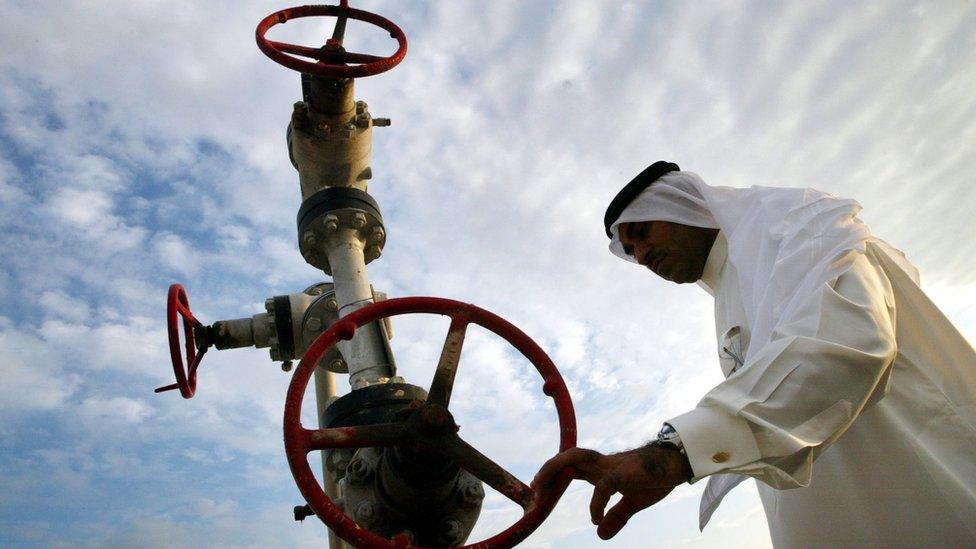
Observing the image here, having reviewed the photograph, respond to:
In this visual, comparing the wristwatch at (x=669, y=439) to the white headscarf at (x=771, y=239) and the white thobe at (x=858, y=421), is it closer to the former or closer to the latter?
the white thobe at (x=858, y=421)

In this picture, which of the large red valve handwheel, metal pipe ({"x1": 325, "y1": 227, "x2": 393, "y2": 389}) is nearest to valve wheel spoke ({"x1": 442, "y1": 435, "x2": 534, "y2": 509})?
the large red valve handwheel

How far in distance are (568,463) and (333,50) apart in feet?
7.79

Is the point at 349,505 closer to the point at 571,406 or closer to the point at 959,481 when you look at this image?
the point at 571,406

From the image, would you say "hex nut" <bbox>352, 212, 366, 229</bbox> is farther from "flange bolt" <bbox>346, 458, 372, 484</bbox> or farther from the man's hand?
the man's hand

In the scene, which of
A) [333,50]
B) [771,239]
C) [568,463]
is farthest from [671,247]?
[333,50]

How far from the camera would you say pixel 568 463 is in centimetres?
129

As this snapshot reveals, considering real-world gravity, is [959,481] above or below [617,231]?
below

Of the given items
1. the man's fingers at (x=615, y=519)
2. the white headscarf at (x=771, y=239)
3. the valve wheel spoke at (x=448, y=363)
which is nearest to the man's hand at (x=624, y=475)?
the man's fingers at (x=615, y=519)

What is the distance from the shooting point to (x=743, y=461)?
1150 millimetres

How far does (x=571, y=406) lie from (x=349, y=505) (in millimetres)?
836

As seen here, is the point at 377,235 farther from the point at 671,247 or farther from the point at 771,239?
the point at 771,239

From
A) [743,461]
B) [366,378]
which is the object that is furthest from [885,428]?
[366,378]

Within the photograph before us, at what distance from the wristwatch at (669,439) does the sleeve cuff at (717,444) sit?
0.04 feet

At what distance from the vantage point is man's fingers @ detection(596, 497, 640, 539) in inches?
50.5
